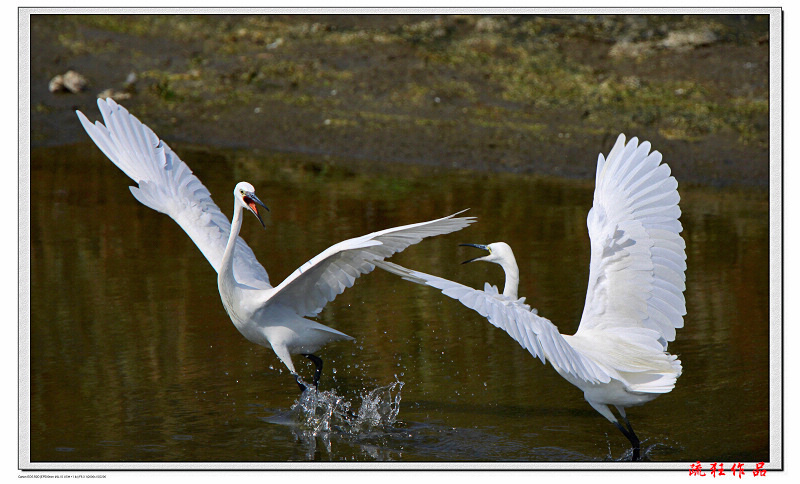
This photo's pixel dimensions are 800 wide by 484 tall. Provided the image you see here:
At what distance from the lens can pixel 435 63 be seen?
13.3 metres

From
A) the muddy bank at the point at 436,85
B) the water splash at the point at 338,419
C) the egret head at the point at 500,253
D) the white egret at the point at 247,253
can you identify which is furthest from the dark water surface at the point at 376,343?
the muddy bank at the point at 436,85

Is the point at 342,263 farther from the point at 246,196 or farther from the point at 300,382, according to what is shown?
the point at 300,382

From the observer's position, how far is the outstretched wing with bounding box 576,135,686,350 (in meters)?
5.07

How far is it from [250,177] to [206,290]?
3.92 metres

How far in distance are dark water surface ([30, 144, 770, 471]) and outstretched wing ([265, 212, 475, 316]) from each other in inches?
28.1

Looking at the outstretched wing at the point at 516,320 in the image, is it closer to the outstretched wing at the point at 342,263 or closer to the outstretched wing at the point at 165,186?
the outstretched wing at the point at 342,263

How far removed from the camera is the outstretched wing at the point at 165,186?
6.04 metres

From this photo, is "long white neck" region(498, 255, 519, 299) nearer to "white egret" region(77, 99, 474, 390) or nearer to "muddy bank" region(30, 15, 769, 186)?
"white egret" region(77, 99, 474, 390)

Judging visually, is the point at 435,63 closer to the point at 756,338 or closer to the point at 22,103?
the point at 756,338

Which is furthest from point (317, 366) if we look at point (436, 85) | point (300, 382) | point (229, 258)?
point (436, 85)

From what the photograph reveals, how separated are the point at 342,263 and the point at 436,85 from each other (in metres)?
8.22

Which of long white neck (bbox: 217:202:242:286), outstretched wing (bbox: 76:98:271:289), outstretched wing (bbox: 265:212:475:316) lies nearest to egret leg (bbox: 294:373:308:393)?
outstretched wing (bbox: 265:212:475:316)

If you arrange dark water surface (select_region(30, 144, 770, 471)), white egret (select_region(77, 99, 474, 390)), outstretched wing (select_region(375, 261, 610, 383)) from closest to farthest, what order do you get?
outstretched wing (select_region(375, 261, 610, 383)), white egret (select_region(77, 99, 474, 390)), dark water surface (select_region(30, 144, 770, 471))

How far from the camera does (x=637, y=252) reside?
5.06 m
